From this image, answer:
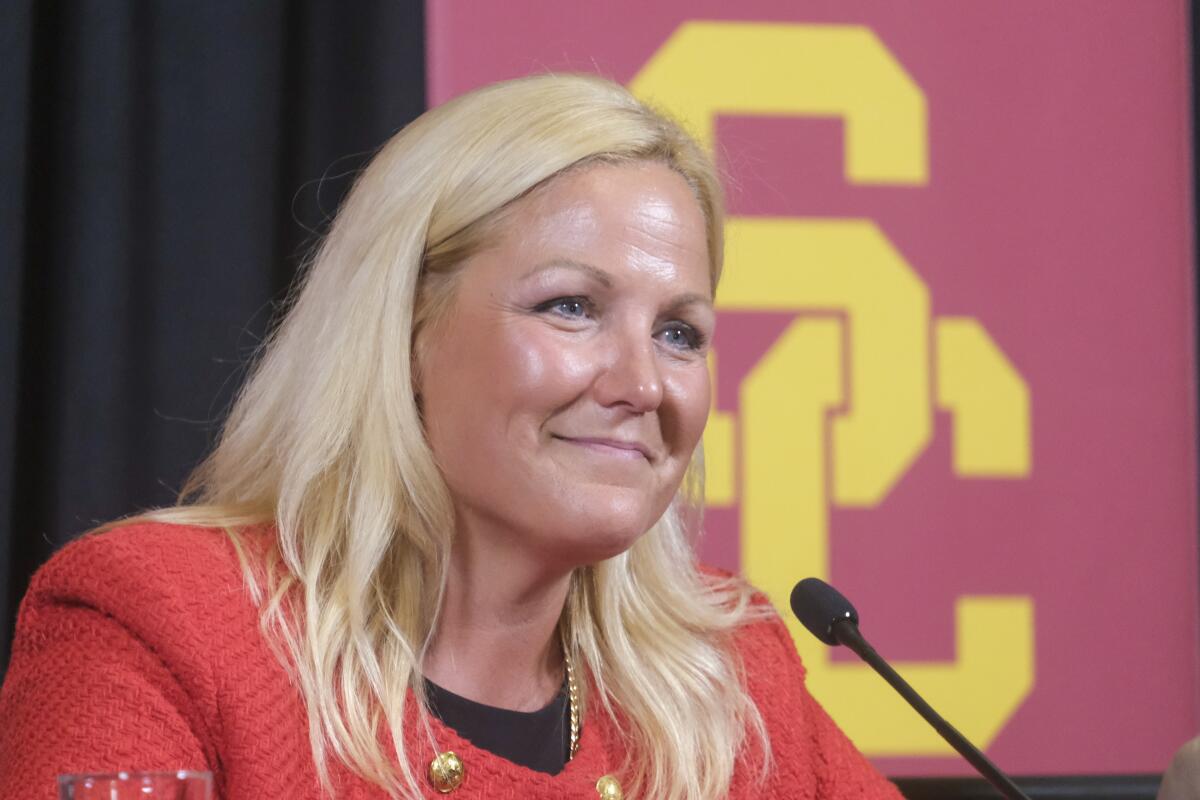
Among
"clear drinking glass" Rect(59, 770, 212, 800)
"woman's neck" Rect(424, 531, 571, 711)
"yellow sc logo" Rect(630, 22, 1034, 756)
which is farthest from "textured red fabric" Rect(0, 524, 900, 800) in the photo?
"yellow sc logo" Rect(630, 22, 1034, 756)

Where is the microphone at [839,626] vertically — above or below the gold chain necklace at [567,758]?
above

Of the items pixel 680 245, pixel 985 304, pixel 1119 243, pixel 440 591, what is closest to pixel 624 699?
pixel 440 591

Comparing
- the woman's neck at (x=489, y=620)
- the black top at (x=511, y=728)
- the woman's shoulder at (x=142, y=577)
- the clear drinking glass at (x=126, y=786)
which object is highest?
the clear drinking glass at (x=126, y=786)

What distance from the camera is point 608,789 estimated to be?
150 cm

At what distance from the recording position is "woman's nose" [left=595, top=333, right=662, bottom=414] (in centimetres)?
143

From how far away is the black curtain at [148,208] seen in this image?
211 centimetres

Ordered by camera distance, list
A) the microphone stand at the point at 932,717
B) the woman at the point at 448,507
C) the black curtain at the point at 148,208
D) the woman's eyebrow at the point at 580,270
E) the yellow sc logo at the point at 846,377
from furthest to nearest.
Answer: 1. the yellow sc logo at the point at 846,377
2. the black curtain at the point at 148,208
3. the woman's eyebrow at the point at 580,270
4. the woman at the point at 448,507
5. the microphone stand at the point at 932,717

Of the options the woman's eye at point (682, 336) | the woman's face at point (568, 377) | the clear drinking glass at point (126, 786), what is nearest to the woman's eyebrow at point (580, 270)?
the woman's face at point (568, 377)

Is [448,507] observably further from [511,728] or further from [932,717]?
[932,717]

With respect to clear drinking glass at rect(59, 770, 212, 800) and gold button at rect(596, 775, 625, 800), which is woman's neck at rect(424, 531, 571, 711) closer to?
gold button at rect(596, 775, 625, 800)

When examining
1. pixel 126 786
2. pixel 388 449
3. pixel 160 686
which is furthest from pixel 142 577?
pixel 126 786

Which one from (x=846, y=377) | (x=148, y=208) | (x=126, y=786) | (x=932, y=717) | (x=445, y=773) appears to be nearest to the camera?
(x=126, y=786)

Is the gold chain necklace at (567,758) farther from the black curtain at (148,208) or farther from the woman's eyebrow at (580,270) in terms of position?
the black curtain at (148,208)

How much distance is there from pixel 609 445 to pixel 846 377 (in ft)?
3.41
